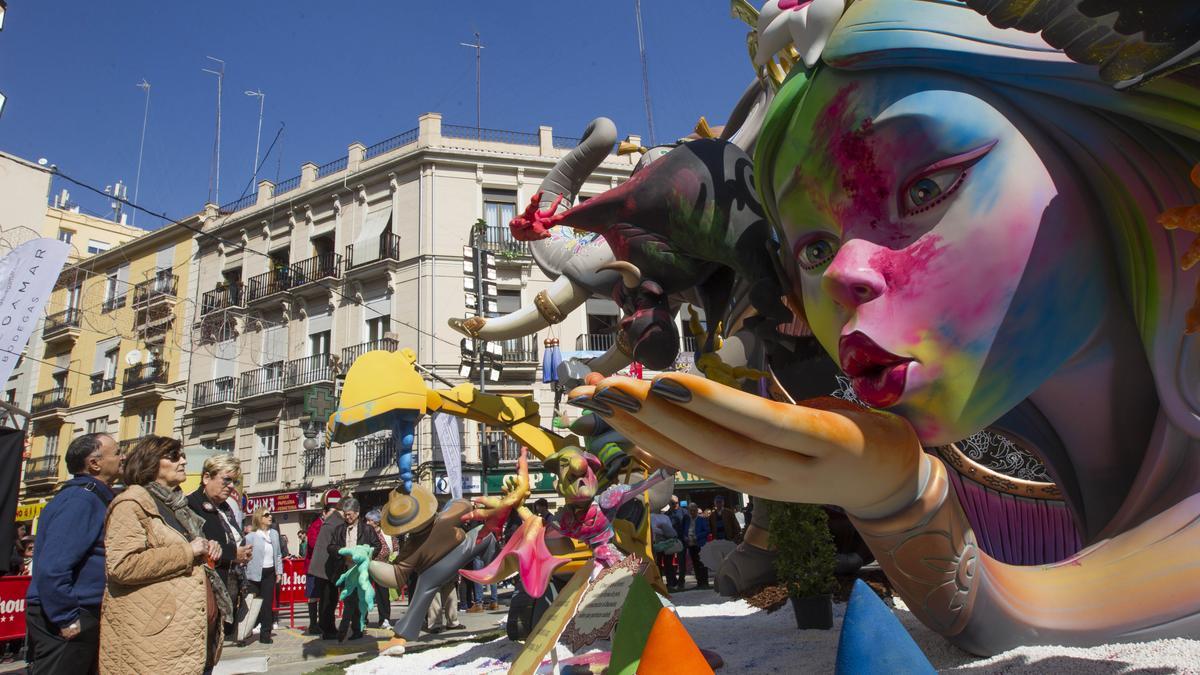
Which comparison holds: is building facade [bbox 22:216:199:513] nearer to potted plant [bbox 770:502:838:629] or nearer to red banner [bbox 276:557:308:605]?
red banner [bbox 276:557:308:605]

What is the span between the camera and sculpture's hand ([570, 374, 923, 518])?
205 centimetres

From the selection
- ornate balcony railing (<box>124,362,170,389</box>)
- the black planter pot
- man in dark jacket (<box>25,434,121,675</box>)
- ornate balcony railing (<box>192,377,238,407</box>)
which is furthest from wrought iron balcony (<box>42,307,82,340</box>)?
the black planter pot

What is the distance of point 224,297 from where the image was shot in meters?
24.8

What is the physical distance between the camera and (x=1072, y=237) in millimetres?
2508

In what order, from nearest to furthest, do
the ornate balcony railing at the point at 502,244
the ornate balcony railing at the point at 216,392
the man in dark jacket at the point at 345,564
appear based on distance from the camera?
1. the man in dark jacket at the point at 345,564
2. the ornate balcony railing at the point at 502,244
3. the ornate balcony railing at the point at 216,392

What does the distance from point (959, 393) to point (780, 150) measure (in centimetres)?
112

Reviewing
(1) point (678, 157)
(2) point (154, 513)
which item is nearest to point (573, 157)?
(1) point (678, 157)

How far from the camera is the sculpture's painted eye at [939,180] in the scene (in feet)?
8.09

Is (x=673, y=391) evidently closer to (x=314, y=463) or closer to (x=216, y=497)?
(x=216, y=497)

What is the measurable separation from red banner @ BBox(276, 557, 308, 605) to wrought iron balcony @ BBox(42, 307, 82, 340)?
66.1 feet

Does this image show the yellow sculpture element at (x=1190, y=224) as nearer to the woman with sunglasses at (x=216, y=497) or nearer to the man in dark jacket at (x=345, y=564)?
the woman with sunglasses at (x=216, y=497)

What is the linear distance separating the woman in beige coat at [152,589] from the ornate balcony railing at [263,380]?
2032 centimetres

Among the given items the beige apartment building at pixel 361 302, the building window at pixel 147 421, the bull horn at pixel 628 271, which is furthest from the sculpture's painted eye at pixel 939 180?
the building window at pixel 147 421

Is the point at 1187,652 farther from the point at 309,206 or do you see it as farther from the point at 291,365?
the point at 309,206
